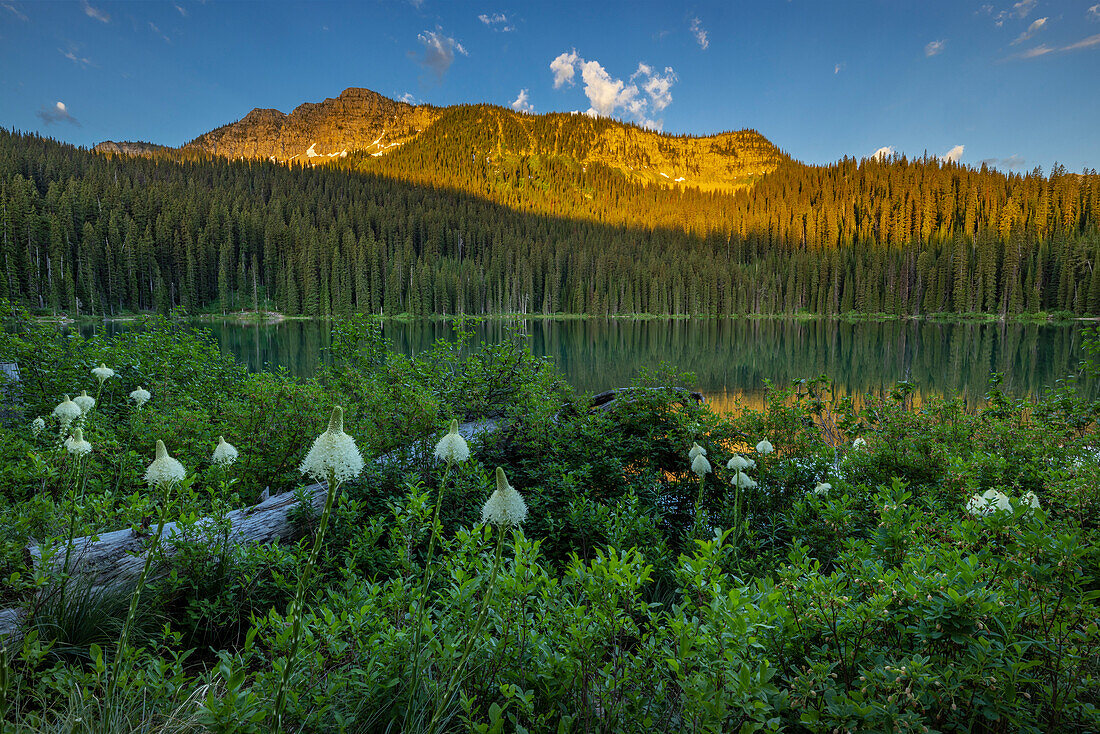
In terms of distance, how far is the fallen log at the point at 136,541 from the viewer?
3769mm

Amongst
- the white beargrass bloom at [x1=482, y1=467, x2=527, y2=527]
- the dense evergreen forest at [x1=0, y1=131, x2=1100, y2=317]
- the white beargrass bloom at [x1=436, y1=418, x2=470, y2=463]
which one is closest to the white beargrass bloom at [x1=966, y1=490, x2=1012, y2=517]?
the white beargrass bloom at [x1=482, y1=467, x2=527, y2=527]

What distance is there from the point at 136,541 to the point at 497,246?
14784cm

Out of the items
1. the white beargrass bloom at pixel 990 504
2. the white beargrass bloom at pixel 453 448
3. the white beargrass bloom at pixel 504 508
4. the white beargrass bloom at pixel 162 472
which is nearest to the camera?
the white beargrass bloom at pixel 504 508

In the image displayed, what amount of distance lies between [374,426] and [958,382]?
32591 mm

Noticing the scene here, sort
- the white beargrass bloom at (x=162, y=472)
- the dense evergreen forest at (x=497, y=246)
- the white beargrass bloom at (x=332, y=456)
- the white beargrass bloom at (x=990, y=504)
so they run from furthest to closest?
the dense evergreen forest at (x=497, y=246)
the white beargrass bloom at (x=990, y=504)
the white beargrass bloom at (x=162, y=472)
the white beargrass bloom at (x=332, y=456)

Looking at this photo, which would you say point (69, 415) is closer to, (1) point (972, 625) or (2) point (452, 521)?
(2) point (452, 521)

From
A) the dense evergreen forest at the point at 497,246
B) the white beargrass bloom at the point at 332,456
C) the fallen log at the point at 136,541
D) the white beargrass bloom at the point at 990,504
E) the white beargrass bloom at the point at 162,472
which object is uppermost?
the dense evergreen forest at the point at 497,246

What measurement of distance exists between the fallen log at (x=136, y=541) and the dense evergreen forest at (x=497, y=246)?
86.0 m

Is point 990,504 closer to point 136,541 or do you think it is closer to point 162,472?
point 162,472

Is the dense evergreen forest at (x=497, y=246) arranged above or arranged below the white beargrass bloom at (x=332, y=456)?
above

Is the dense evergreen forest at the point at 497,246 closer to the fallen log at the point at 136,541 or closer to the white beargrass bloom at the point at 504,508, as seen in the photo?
the fallen log at the point at 136,541

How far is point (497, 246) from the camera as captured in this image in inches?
5753

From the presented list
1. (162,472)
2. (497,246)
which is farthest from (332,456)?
(497,246)

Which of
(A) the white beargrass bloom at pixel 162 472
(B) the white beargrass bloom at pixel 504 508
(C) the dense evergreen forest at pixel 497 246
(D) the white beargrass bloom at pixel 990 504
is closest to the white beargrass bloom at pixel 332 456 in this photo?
(B) the white beargrass bloom at pixel 504 508
